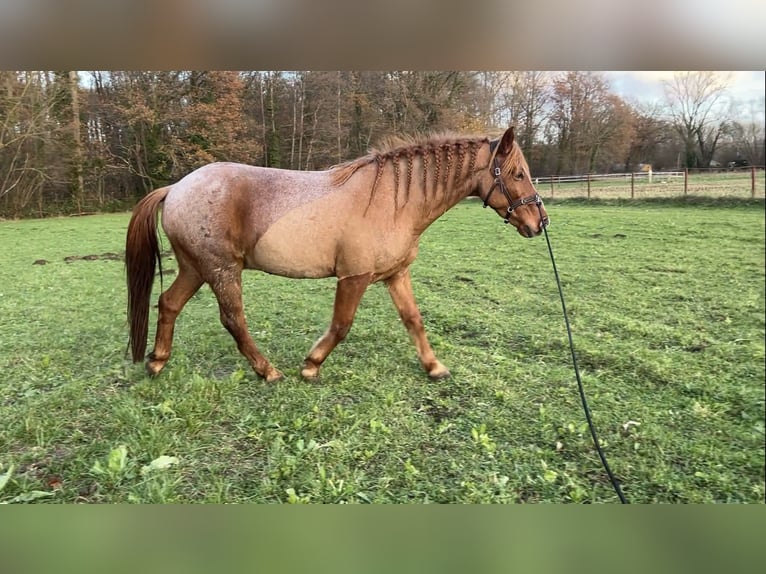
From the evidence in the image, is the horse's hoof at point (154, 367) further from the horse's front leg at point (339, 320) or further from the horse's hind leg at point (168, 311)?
the horse's front leg at point (339, 320)

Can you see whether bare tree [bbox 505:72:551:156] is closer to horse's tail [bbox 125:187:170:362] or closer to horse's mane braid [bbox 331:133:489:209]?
horse's mane braid [bbox 331:133:489:209]

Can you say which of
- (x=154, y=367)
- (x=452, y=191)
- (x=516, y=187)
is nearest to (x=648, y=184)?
(x=516, y=187)

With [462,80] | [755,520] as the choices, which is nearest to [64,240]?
[462,80]

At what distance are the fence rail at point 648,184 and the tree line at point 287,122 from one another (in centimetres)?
4

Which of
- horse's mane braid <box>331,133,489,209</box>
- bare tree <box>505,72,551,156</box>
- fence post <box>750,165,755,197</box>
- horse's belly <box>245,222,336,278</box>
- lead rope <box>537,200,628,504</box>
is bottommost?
lead rope <box>537,200,628,504</box>

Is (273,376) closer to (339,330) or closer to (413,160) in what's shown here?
(339,330)

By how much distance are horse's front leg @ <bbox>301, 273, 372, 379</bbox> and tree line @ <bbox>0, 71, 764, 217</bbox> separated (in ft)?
1.93

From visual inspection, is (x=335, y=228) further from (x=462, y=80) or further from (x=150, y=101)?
(x=150, y=101)

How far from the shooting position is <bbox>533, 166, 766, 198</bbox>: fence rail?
5.91ft

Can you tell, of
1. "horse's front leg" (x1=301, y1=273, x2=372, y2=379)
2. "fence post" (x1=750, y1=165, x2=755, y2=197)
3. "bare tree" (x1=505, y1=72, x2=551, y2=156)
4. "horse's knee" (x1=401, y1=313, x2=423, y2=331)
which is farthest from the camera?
"horse's knee" (x1=401, y1=313, x2=423, y2=331)

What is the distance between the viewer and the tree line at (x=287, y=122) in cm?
192
